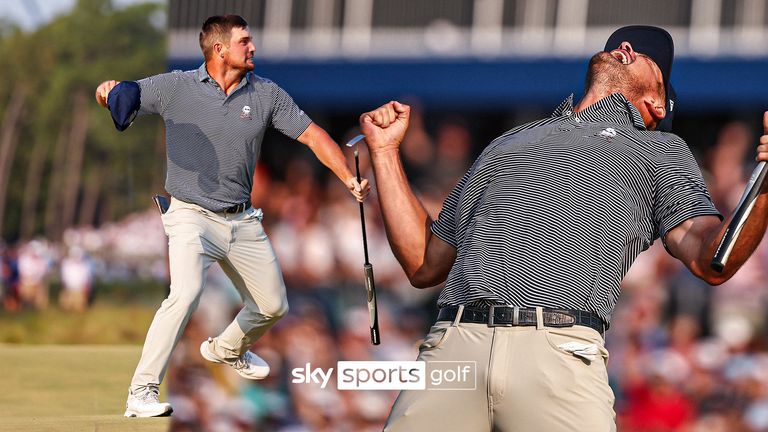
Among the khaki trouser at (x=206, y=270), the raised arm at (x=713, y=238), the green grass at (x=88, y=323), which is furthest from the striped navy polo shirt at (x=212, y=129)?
the green grass at (x=88, y=323)

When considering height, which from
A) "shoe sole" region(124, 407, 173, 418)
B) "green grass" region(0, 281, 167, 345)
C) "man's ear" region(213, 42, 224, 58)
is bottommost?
"green grass" region(0, 281, 167, 345)

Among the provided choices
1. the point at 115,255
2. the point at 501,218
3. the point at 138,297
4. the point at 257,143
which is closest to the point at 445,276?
the point at 501,218

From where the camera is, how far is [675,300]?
8.13 m

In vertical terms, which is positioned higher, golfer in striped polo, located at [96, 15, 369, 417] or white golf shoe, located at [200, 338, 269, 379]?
golfer in striped polo, located at [96, 15, 369, 417]

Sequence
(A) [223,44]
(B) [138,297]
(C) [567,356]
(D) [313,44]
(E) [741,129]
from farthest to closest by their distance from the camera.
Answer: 1. (B) [138,297]
2. (D) [313,44]
3. (E) [741,129]
4. (A) [223,44]
5. (C) [567,356]

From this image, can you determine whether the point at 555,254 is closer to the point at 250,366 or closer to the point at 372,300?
the point at 372,300

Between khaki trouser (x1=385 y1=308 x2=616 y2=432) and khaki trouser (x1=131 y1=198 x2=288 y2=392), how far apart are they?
2942 mm

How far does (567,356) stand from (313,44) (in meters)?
5.78

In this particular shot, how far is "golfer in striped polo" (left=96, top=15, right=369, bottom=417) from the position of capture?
5.83 meters

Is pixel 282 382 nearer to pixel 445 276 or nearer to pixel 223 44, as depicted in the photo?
pixel 223 44

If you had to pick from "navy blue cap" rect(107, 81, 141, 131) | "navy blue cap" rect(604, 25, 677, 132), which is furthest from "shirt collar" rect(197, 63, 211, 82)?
"navy blue cap" rect(604, 25, 677, 132)

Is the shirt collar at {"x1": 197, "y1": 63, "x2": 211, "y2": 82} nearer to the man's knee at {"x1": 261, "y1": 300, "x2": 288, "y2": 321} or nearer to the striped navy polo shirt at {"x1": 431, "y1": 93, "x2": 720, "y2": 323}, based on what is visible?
the man's knee at {"x1": 261, "y1": 300, "x2": 288, "y2": 321}

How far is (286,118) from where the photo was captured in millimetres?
6043

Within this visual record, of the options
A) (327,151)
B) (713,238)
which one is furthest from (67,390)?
(713,238)
